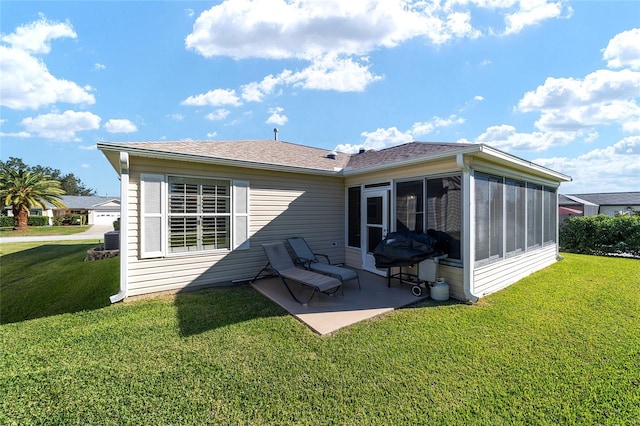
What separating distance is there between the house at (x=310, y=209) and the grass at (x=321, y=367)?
1.02m

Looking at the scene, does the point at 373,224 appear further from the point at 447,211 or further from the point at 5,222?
the point at 5,222

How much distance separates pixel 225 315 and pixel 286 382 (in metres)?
2.02

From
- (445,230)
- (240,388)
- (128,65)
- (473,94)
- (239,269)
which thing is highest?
(128,65)

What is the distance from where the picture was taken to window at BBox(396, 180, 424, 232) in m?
5.68

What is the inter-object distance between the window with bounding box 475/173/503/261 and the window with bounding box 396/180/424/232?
104 cm

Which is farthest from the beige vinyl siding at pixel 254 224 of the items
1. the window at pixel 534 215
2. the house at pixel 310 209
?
the window at pixel 534 215

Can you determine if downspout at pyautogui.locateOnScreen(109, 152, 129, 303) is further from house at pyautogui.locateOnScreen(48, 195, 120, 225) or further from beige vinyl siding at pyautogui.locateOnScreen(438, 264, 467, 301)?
house at pyautogui.locateOnScreen(48, 195, 120, 225)

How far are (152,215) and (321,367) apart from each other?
4192 mm

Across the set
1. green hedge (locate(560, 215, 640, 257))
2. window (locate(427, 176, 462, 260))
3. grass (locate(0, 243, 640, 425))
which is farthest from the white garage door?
green hedge (locate(560, 215, 640, 257))

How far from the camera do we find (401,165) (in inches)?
227

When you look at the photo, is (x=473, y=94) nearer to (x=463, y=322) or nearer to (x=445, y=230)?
(x=445, y=230)

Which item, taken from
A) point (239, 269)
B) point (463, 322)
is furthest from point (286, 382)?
point (239, 269)

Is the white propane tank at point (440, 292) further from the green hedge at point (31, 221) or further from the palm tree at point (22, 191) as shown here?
the green hedge at point (31, 221)

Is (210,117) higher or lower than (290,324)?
higher
